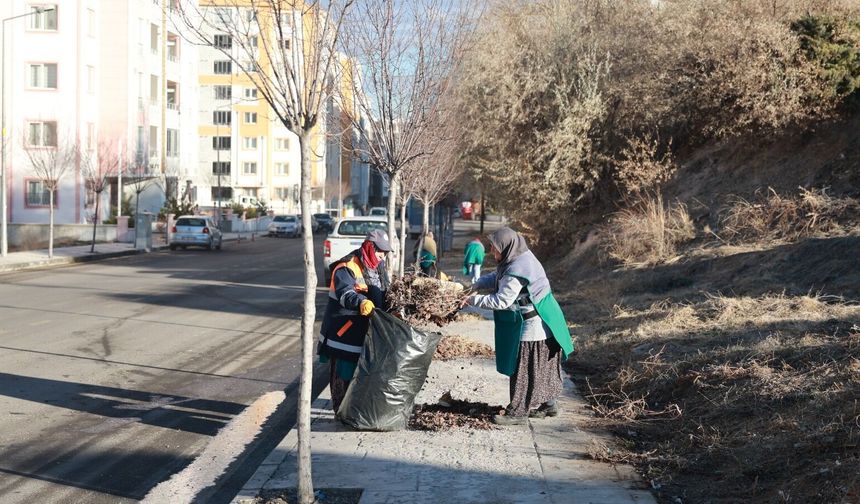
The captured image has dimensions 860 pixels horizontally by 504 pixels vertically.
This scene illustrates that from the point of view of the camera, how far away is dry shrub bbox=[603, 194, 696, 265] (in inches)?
693

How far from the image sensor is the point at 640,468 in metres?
6.36

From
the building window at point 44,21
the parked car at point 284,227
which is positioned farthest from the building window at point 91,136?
the parked car at point 284,227

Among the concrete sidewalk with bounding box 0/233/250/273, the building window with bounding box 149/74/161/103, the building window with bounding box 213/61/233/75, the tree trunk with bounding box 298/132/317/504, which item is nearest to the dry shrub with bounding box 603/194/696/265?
the tree trunk with bounding box 298/132/317/504

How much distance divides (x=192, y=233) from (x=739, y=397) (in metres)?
35.6

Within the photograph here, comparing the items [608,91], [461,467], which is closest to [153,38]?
[608,91]

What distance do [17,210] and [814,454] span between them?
45597 mm

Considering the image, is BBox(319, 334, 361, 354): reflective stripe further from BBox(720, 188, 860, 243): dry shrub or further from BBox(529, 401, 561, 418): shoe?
BBox(720, 188, 860, 243): dry shrub

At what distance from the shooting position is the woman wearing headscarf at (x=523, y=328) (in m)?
7.44

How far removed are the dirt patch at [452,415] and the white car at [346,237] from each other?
12.1 m

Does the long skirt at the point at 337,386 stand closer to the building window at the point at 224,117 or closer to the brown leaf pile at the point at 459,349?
the brown leaf pile at the point at 459,349

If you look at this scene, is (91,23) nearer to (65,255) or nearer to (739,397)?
(65,255)

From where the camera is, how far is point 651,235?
59.7ft

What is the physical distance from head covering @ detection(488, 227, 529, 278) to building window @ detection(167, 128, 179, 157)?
168 feet

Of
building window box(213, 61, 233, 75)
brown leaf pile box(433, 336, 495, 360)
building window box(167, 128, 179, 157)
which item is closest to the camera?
brown leaf pile box(433, 336, 495, 360)
